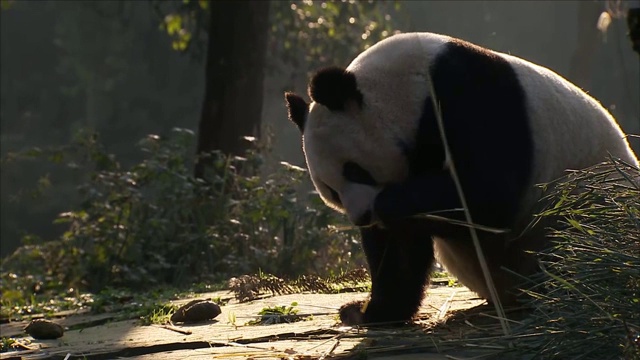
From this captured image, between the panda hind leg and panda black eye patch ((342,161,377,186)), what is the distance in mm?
211

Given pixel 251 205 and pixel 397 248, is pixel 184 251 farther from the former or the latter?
pixel 397 248

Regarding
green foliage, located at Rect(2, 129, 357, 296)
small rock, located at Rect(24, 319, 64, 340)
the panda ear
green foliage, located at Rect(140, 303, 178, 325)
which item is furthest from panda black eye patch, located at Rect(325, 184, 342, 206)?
green foliage, located at Rect(2, 129, 357, 296)

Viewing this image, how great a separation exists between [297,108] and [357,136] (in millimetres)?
454

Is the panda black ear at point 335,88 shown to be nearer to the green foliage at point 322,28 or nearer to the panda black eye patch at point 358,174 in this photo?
the panda black eye patch at point 358,174

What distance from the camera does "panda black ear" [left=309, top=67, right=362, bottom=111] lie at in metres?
4.28

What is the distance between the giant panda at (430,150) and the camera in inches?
164

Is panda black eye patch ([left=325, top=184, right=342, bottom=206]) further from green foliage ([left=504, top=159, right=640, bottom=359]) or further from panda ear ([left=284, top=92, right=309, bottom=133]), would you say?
green foliage ([left=504, top=159, right=640, bottom=359])

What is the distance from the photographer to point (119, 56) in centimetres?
3694

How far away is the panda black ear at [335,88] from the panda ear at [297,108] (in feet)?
1.10

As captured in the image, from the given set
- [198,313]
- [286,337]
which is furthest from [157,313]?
[286,337]

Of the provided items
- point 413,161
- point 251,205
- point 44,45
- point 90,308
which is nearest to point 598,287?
point 413,161

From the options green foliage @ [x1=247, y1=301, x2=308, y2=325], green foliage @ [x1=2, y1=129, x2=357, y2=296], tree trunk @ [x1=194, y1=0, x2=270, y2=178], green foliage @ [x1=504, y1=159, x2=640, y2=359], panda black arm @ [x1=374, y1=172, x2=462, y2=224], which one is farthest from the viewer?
tree trunk @ [x1=194, y1=0, x2=270, y2=178]

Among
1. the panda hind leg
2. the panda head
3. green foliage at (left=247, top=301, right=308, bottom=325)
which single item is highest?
the panda head

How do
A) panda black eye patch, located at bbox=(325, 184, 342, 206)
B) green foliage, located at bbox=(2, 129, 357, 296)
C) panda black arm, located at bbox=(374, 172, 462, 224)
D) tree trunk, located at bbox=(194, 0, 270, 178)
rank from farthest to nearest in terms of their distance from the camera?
tree trunk, located at bbox=(194, 0, 270, 178) → green foliage, located at bbox=(2, 129, 357, 296) → panda black eye patch, located at bbox=(325, 184, 342, 206) → panda black arm, located at bbox=(374, 172, 462, 224)
